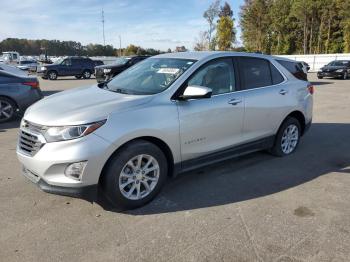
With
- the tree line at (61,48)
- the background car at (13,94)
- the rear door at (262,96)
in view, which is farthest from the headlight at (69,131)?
the tree line at (61,48)

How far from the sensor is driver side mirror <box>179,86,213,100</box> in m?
4.36

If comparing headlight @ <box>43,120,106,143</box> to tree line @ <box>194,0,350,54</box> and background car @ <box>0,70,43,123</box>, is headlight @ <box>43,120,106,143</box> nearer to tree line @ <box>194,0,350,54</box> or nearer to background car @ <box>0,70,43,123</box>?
background car @ <box>0,70,43,123</box>

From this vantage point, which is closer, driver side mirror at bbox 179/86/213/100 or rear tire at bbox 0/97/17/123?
driver side mirror at bbox 179/86/213/100

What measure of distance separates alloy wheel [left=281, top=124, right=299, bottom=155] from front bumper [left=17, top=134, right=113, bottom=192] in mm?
3380

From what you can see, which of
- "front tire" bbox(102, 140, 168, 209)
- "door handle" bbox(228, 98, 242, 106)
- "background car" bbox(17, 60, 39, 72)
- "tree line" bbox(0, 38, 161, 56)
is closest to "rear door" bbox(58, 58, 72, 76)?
"background car" bbox(17, 60, 39, 72)

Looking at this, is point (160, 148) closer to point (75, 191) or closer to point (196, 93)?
point (196, 93)

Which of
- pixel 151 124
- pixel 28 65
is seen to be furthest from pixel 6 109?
pixel 28 65

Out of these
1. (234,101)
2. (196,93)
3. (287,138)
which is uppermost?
(196,93)

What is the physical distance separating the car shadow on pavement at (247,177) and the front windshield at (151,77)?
1.31 metres

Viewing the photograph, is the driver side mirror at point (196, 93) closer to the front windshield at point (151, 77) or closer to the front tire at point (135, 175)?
the front windshield at point (151, 77)

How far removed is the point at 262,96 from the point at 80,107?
271cm

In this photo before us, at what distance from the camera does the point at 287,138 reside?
20.5 feet

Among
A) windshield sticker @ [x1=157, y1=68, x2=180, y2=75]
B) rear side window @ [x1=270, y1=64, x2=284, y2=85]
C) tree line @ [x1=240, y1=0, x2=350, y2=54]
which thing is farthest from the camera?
tree line @ [x1=240, y1=0, x2=350, y2=54]

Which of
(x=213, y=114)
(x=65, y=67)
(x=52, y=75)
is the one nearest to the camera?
(x=213, y=114)
